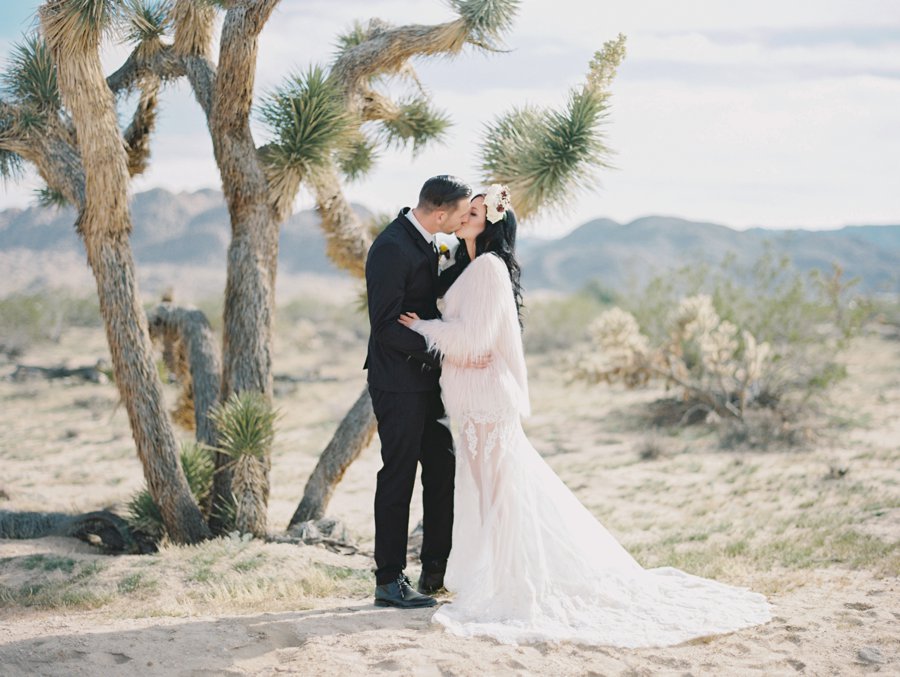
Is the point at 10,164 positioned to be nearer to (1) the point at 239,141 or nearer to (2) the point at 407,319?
(1) the point at 239,141

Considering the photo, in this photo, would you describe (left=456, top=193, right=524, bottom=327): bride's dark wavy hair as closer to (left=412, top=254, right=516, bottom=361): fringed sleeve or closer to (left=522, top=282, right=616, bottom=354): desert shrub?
(left=412, top=254, right=516, bottom=361): fringed sleeve

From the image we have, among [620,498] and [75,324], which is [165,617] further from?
[75,324]

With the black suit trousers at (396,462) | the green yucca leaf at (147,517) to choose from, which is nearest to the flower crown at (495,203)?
the black suit trousers at (396,462)

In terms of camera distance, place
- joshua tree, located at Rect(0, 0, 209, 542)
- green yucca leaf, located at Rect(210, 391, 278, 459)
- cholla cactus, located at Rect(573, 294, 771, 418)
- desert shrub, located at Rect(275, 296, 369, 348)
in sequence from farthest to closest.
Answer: desert shrub, located at Rect(275, 296, 369, 348) → cholla cactus, located at Rect(573, 294, 771, 418) → green yucca leaf, located at Rect(210, 391, 278, 459) → joshua tree, located at Rect(0, 0, 209, 542)

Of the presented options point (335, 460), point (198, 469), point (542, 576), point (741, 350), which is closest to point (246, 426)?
point (198, 469)

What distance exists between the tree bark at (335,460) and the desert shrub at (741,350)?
482cm

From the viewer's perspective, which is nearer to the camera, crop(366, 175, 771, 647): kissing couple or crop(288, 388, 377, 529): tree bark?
crop(366, 175, 771, 647): kissing couple

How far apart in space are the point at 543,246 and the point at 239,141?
87.6m

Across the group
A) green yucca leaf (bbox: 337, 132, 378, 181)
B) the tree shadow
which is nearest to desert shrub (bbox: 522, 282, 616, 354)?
green yucca leaf (bbox: 337, 132, 378, 181)

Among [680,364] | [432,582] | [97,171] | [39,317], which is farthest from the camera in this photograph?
[39,317]

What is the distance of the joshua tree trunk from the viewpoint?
5.54 m

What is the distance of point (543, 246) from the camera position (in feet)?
305

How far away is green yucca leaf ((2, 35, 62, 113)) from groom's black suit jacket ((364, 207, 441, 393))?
3.67 m

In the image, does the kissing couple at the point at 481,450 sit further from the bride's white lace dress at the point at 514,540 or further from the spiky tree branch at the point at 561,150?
the spiky tree branch at the point at 561,150
